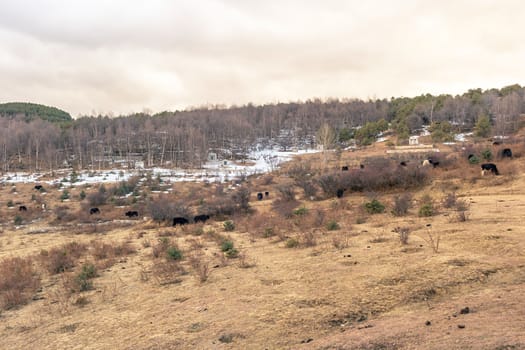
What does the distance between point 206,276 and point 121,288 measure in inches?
74.3

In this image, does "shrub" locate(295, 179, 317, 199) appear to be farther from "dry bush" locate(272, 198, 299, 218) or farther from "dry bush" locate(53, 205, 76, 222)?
"dry bush" locate(53, 205, 76, 222)

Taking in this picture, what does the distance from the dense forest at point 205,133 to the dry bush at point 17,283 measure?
5073 cm

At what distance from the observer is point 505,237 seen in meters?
8.14

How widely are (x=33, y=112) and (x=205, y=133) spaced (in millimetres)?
81219

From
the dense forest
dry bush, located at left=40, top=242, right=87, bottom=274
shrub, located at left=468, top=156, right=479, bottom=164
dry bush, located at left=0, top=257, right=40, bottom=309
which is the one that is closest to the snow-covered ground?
the dense forest

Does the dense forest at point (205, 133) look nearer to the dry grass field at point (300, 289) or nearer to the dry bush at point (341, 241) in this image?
the dry grass field at point (300, 289)

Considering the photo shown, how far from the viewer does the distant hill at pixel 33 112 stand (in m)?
126

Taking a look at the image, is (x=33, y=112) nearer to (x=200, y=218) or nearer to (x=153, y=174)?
(x=153, y=174)

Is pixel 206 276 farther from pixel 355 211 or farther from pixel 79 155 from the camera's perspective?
pixel 79 155

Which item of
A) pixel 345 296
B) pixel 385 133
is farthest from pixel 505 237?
pixel 385 133

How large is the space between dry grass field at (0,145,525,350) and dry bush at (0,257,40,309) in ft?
0.13

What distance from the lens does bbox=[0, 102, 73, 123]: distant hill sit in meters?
126

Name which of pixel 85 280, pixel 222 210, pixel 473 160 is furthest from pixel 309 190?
pixel 85 280

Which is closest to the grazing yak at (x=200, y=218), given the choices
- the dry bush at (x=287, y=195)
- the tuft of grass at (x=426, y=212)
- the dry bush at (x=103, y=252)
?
A: the dry bush at (x=287, y=195)
